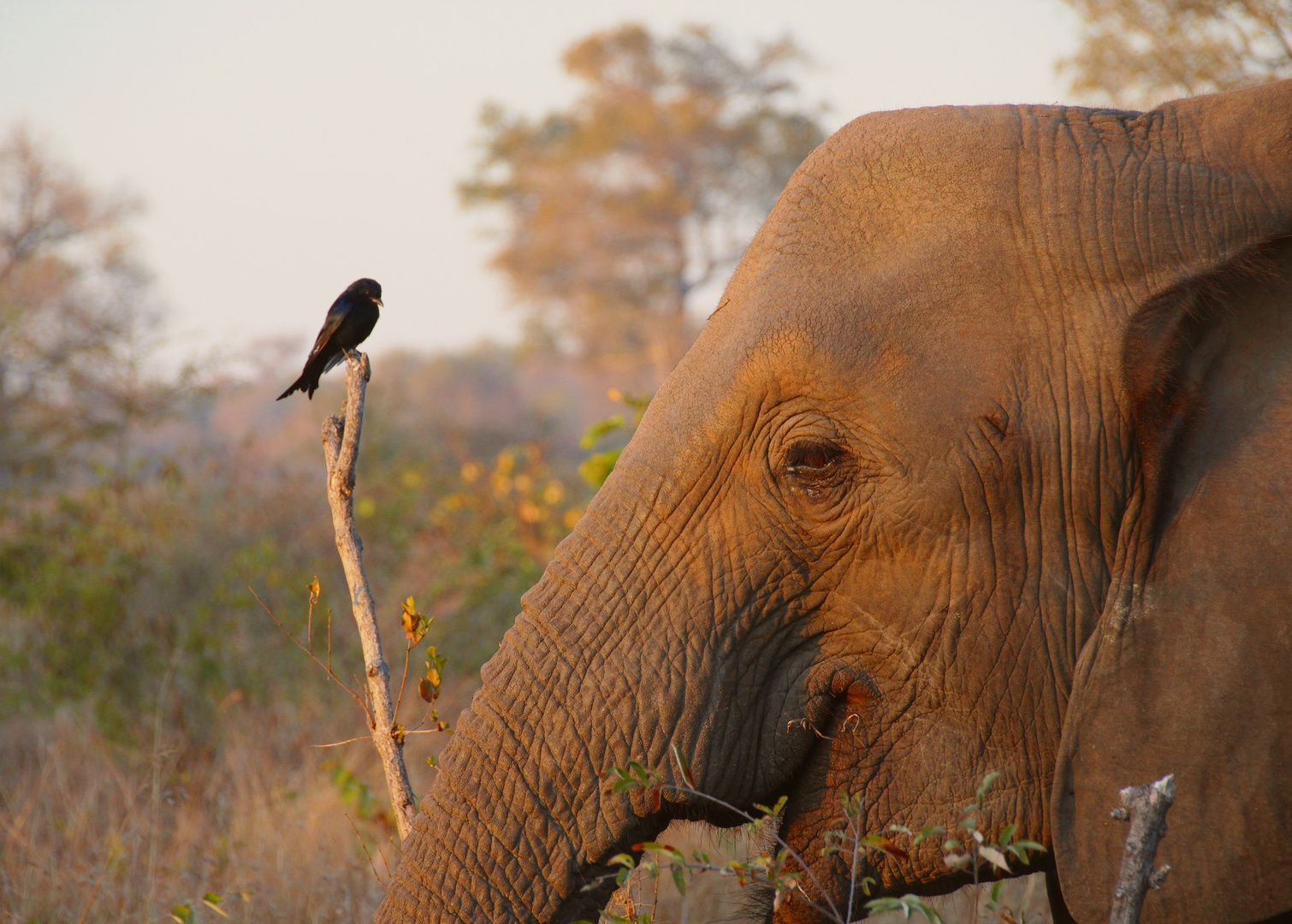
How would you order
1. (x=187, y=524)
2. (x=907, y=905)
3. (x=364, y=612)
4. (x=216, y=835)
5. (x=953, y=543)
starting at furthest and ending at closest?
(x=187, y=524)
(x=216, y=835)
(x=364, y=612)
(x=953, y=543)
(x=907, y=905)

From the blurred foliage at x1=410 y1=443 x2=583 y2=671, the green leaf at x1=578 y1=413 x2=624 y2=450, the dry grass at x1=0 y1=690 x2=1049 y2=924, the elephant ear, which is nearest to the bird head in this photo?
the green leaf at x1=578 y1=413 x2=624 y2=450

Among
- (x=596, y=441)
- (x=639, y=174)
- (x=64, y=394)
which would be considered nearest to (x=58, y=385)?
(x=64, y=394)

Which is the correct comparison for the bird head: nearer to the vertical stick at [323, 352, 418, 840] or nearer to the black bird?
the black bird

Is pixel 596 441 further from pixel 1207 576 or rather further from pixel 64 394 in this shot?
pixel 64 394

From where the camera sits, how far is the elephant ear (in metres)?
1.95

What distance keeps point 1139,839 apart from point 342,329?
2.37m

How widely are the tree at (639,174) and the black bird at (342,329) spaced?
79.5ft

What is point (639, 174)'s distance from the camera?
28234mm

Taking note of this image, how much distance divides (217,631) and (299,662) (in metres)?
0.56

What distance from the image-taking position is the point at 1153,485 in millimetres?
2102

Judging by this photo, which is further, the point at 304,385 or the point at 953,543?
the point at 304,385

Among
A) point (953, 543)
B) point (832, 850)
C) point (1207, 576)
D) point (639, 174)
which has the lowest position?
point (832, 850)

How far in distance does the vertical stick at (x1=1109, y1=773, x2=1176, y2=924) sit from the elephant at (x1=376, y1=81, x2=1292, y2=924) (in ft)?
0.83

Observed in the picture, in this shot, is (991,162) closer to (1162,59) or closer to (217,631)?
(217,631)
